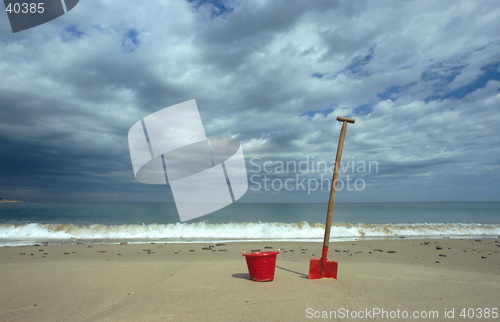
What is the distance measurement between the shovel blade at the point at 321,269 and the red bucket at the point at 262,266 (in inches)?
34.7

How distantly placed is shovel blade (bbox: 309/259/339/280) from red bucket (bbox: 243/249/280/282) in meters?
0.88

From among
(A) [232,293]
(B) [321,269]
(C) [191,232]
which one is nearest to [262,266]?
(A) [232,293]

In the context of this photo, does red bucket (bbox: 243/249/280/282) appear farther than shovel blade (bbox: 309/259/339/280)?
No

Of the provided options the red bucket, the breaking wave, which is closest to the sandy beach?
the red bucket

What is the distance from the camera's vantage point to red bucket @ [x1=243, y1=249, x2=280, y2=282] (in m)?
6.40

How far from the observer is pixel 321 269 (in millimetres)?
6676

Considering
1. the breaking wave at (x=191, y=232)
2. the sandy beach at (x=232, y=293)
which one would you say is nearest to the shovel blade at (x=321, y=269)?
the sandy beach at (x=232, y=293)

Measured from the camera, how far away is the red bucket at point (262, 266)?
6398 millimetres

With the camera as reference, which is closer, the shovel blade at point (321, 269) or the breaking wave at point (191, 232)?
the shovel blade at point (321, 269)

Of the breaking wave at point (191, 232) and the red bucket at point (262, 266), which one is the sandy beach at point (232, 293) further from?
the breaking wave at point (191, 232)

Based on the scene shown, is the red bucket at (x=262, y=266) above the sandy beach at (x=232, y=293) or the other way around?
above

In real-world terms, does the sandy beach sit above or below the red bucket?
below

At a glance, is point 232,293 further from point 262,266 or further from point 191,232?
point 191,232

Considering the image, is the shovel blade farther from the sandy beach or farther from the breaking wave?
the breaking wave
